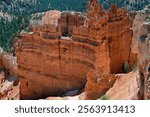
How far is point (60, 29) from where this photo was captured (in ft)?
112

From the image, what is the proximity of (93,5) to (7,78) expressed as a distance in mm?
21123

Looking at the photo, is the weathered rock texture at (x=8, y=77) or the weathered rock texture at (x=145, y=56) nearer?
the weathered rock texture at (x=145, y=56)

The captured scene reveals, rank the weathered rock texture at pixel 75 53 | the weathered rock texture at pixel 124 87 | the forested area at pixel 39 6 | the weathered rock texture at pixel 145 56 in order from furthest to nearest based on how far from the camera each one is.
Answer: the forested area at pixel 39 6, the weathered rock texture at pixel 75 53, the weathered rock texture at pixel 124 87, the weathered rock texture at pixel 145 56

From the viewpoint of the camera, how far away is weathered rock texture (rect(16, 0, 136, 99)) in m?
29.4

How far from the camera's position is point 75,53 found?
3244 cm

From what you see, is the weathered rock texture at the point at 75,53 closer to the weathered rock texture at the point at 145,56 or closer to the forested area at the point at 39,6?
the weathered rock texture at the point at 145,56

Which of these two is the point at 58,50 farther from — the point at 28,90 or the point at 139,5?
the point at 139,5

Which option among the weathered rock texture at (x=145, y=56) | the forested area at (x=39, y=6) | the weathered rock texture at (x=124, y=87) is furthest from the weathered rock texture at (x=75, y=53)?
the forested area at (x=39, y=6)

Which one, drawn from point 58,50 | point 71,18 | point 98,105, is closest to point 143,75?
point 98,105

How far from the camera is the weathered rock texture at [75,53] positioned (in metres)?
29.4

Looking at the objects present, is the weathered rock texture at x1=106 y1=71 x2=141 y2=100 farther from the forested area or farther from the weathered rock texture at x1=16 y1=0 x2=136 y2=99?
the forested area

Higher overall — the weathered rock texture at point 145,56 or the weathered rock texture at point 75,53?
the weathered rock texture at point 145,56

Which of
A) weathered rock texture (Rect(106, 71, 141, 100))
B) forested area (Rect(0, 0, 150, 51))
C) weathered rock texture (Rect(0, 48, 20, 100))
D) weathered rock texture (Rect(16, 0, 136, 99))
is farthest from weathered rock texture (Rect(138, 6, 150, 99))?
forested area (Rect(0, 0, 150, 51))

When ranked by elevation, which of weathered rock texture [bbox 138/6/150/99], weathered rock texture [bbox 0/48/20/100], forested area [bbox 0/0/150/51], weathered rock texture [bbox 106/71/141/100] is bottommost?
forested area [bbox 0/0/150/51]
